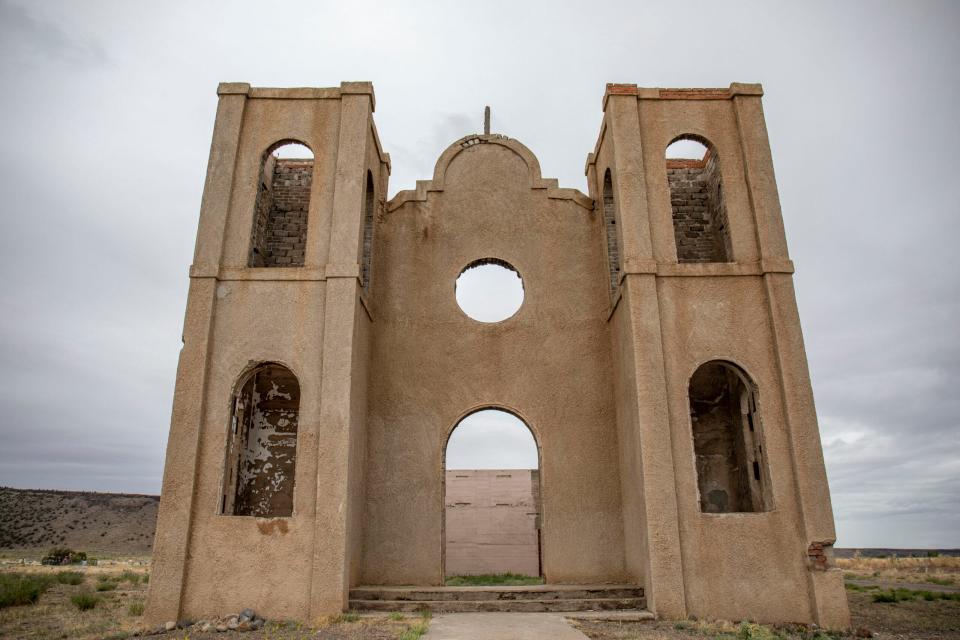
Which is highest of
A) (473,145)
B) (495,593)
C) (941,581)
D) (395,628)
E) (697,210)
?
(473,145)

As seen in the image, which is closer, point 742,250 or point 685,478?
point 685,478

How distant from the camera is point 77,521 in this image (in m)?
38.9

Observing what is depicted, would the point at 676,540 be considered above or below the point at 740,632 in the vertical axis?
above

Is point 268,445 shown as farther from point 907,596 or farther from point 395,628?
point 907,596

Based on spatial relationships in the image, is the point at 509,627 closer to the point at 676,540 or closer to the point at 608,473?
the point at 676,540

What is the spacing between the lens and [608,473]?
396 inches

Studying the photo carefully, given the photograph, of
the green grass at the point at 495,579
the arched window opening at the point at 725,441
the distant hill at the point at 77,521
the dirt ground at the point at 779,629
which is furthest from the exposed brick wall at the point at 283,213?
the distant hill at the point at 77,521

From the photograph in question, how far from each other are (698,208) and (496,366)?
4827mm

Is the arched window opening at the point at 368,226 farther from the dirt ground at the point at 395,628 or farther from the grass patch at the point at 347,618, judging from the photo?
the dirt ground at the point at 395,628

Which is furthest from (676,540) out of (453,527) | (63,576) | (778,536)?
(63,576)

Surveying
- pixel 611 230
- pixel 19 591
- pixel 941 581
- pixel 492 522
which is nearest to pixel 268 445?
pixel 19 591

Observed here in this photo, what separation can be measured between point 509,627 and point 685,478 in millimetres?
3130

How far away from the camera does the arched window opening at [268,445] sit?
398 inches

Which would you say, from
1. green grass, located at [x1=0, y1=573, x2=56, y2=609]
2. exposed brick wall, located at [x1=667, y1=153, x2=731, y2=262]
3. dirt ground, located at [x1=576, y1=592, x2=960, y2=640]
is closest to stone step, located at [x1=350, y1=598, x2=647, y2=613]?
dirt ground, located at [x1=576, y1=592, x2=960, y2=640]
